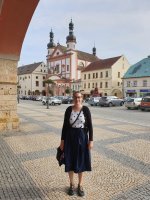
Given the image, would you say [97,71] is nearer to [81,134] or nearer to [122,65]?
[122,65]

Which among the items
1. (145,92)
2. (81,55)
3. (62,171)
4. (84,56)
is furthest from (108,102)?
(84,56)

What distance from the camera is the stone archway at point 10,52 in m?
8.54

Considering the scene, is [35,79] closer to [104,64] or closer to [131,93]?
[104,64]

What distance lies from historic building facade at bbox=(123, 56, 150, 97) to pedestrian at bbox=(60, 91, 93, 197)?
49.0 metres

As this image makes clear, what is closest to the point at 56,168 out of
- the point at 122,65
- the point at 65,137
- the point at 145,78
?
the point at 65,137

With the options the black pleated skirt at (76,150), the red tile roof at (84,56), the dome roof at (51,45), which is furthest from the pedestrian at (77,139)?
the dome roof at (51,45)

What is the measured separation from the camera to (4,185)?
188 inches

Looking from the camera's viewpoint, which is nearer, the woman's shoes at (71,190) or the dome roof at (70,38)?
the woman's shoes at (71,190)

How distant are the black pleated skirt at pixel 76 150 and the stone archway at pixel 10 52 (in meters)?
5.35

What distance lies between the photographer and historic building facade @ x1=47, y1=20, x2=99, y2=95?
258 ft

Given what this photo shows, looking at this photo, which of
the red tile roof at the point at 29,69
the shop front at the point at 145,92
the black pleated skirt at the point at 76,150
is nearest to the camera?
the black pleated skirt at the point at 76,150

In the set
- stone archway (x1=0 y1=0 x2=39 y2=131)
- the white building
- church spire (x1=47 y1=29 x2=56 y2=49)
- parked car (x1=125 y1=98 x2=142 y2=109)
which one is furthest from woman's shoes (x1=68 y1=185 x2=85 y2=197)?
church spire (x1=47 y1=29 x2=56 y2=49)

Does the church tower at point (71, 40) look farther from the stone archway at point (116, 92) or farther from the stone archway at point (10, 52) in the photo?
the stone archway at point (10, 52)

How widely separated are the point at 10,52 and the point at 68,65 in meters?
71.8
